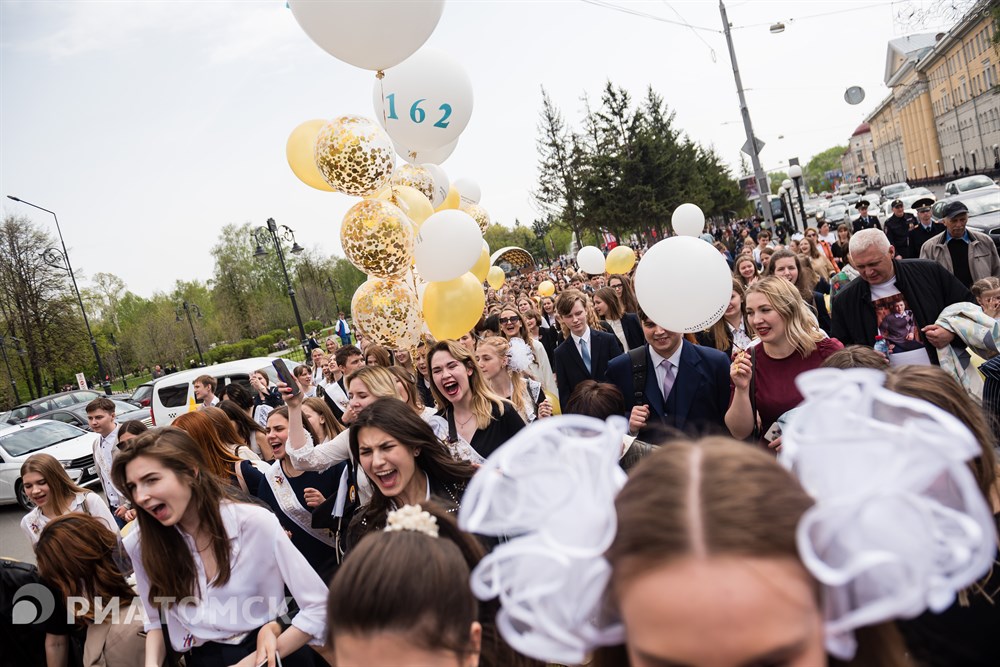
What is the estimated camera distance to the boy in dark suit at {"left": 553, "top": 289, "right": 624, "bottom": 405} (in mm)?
6629

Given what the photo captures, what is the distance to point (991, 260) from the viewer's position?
804 cm

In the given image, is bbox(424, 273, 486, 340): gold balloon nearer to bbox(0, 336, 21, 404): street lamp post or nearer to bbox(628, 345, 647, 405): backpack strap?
bbox(628, 345, 647, 405): backpack strap

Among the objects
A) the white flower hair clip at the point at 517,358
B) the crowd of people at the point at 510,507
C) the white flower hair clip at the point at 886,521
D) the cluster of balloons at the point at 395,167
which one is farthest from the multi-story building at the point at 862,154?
the white flower hair clip at the point at 886,521

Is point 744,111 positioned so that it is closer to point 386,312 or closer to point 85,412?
point 386,312

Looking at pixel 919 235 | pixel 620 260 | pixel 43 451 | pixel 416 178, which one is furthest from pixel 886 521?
pixel 43 451

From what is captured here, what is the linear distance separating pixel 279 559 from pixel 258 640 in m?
0.35

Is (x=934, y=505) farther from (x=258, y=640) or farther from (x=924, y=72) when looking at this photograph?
(x=924, y=72)

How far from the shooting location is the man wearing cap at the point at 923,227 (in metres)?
10.7

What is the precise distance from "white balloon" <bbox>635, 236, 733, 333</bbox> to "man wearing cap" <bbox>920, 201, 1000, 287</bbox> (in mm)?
4607

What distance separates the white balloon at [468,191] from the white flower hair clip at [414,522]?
27.8ft

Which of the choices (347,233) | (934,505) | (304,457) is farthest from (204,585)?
(347,233)

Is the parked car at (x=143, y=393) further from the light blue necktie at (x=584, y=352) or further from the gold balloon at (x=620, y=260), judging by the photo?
the light blue necktie at (x=584, y=352)

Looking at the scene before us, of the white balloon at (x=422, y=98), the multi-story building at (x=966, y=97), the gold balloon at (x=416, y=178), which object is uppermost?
the multi-story building at (x=966, y=97)

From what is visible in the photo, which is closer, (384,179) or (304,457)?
(304,457)
